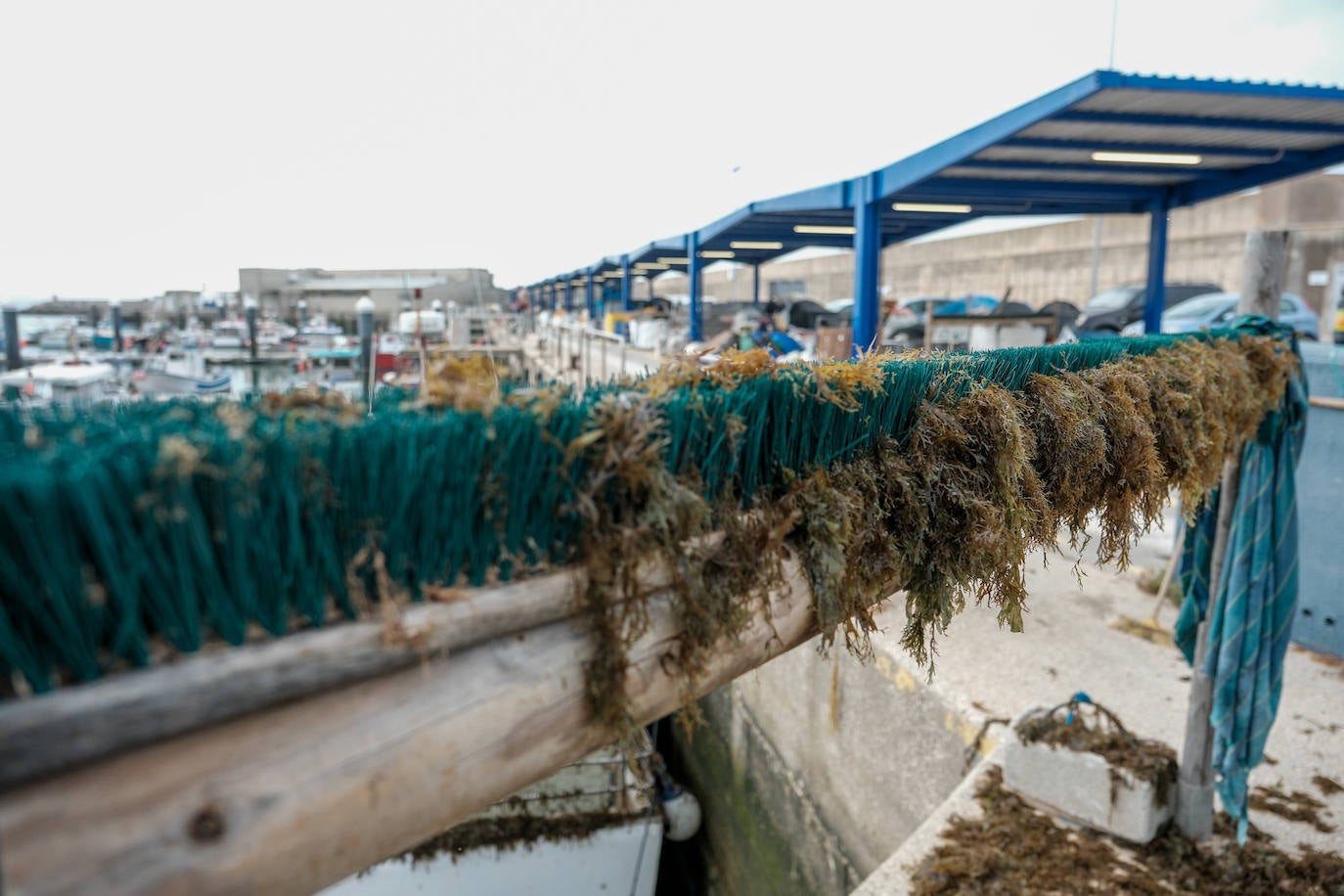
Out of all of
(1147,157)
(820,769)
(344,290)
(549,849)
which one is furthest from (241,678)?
(344,290)

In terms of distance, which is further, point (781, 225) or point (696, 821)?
point (781, 225)

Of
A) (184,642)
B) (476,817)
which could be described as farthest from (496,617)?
(476,817)

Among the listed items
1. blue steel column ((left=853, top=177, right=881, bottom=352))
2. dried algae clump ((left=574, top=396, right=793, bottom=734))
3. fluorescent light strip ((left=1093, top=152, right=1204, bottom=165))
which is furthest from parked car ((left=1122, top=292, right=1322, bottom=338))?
dried algae clump ((left=574, top=396, right=793, bottom=734))

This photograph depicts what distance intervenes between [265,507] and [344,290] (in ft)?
281

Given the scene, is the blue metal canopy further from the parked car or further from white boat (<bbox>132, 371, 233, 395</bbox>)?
white boat (<bbox>132, 371, 233, 395</bbox>)

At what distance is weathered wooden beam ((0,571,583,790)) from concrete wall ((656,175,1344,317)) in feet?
85.0

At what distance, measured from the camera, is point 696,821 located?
10664mm

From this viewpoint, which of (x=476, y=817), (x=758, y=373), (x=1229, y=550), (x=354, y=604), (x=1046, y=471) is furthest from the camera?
(x=476, y=817)

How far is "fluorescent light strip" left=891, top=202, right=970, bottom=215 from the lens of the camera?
13.6 meters

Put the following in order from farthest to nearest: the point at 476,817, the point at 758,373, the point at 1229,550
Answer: the point at 476,817 → the point at 1229,550 → the point at 758,373

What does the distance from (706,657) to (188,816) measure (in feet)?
3.43

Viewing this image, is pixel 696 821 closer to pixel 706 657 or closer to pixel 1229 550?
pixel 1229 550

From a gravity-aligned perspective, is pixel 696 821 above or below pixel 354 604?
below

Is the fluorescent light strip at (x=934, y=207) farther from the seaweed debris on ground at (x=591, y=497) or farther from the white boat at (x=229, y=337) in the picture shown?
the white boat at (x=229, y=337)
